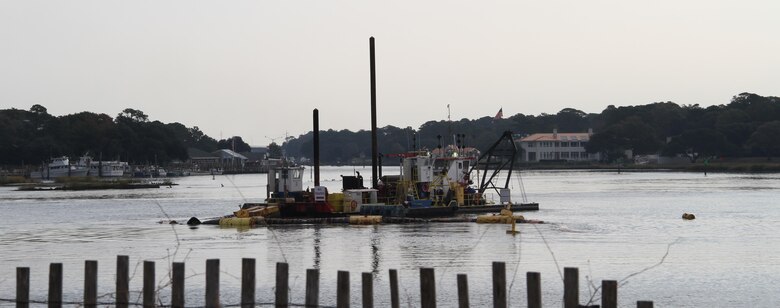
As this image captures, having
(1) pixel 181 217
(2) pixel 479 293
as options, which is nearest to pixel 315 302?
(2) pixel 479 293

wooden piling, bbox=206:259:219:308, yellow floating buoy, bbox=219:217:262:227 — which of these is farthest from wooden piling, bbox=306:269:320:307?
yellow floating buoy, bbox=219:217:262:227

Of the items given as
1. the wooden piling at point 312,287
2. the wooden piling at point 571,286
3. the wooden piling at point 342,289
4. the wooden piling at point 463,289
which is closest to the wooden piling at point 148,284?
the wooden piling at point 312,287

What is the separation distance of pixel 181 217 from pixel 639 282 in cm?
5337

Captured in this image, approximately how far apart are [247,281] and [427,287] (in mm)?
3694

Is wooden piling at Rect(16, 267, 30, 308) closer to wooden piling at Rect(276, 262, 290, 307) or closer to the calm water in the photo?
wooden piling at Rect(276, 262, 290, 307)

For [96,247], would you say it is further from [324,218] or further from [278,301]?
[278,301]

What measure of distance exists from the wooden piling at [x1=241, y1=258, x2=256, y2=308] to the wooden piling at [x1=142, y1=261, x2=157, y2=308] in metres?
1.92

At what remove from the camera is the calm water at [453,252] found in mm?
37688

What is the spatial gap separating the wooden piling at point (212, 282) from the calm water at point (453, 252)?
25.7 feet

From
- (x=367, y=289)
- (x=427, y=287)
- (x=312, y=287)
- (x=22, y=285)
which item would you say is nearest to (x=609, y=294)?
(x=427, y=287)

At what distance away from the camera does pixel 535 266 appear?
45.1 meters

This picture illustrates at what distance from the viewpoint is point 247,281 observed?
21984 millimetres

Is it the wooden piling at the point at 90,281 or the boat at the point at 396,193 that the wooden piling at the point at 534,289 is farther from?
the boat at the point at 396,193

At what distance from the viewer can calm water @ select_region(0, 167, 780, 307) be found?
37.7 m
